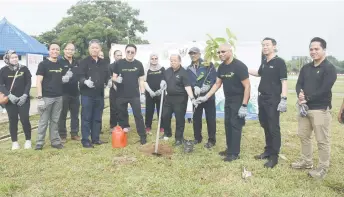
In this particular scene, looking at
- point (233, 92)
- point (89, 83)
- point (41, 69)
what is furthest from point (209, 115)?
point (41, 69)

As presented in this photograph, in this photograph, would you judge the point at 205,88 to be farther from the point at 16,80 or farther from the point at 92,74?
the point at 16,80

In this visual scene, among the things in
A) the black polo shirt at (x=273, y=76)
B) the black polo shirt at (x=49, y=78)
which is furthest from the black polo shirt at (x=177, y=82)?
the black polo shirt at (x=49, y=78)

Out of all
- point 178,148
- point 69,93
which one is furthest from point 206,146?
point 69,93

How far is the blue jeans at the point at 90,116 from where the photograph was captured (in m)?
5.93

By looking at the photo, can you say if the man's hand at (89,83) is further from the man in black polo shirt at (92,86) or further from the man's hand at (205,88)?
the man's hand at (205,88)

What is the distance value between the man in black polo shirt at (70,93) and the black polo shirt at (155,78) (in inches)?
65.5

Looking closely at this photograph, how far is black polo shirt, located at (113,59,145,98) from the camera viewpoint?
19.7 ft

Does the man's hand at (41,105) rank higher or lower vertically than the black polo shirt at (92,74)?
lower

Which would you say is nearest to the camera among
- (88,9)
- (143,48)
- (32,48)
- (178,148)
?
(178,148)

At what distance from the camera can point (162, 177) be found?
441 cm

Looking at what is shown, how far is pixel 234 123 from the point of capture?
508cm

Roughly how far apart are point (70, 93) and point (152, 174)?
115 inches

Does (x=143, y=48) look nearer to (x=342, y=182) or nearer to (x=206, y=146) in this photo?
(x=206, y=146)

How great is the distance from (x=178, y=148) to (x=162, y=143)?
45 centimetres
